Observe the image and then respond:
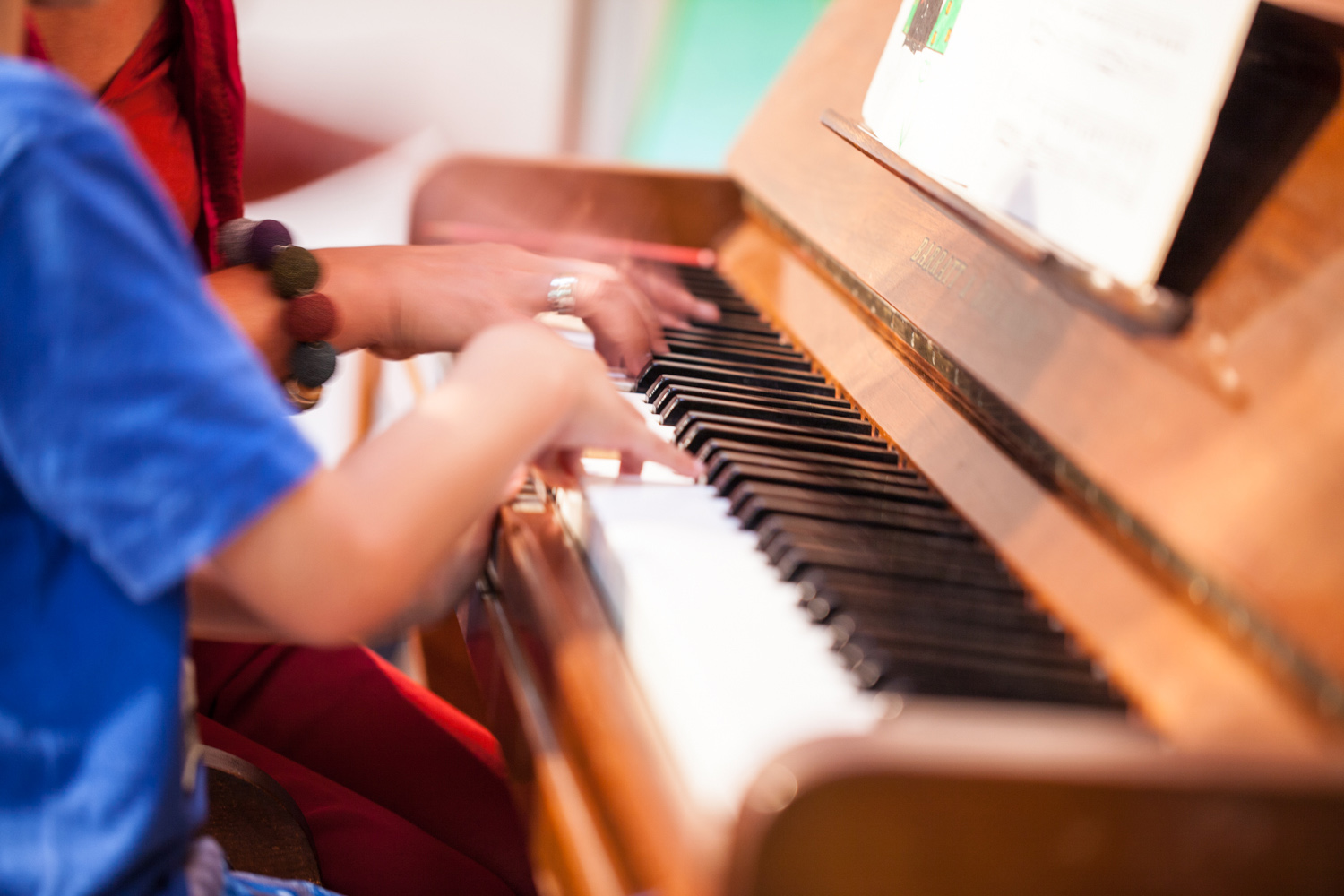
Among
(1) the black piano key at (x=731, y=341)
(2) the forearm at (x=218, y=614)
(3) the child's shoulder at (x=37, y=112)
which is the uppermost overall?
(3) the child's shoulder at (x=37, y=112)

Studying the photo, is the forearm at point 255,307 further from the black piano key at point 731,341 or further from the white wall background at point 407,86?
the white wall background at point 407,86

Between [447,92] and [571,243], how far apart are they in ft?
5.73

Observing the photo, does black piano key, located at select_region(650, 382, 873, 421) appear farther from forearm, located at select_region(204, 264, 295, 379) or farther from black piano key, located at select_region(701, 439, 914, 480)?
forearm, located at select_region(204, 264, 295, 379)

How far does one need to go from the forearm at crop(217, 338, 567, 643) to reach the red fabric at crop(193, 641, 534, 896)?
1.41 ft

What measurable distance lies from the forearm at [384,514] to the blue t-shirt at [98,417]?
0.09ft

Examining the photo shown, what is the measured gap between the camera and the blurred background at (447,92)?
2.55m

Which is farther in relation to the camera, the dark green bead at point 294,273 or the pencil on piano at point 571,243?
the pencil on piano at point 571,243

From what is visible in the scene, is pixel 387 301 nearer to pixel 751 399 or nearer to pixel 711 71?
pixel 751 399

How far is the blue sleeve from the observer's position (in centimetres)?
53

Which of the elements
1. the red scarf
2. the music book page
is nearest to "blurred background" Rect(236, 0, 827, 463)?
the red scarf

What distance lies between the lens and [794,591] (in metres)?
0.74

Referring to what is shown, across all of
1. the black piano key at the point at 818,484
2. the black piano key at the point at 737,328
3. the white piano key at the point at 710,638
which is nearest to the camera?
the white piano key at the point at 710,638

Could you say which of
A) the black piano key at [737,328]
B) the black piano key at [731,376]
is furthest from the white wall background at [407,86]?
the black piano key at [731,376]

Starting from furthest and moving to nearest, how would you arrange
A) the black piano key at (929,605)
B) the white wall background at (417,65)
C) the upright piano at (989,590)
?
the white wall background at (417,65)
the black piano key at (929,605)
the upright piano at (989,590)
